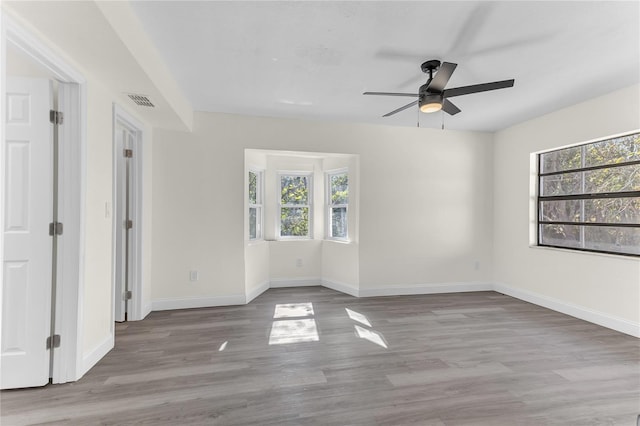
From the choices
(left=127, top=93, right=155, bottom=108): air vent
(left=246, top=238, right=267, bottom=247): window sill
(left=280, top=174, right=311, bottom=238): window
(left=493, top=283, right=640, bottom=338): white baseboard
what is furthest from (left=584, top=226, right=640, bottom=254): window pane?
(left=127, top=93, right=155, bottom=108): air vent

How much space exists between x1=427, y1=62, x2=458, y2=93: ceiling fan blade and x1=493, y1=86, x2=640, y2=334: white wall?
2.37 metres

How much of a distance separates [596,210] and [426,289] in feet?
7.68

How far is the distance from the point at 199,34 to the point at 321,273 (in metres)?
3.91

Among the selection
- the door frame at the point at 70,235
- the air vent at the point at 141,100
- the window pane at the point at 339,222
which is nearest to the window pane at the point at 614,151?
the window pane at the point at 339,222

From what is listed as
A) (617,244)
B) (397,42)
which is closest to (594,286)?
(617,244)

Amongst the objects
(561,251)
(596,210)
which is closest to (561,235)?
(561,251)

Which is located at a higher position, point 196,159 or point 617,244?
point 196,159

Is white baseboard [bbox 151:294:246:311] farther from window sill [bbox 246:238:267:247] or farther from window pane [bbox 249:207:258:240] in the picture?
window pane [bbox 249:207:258:240]

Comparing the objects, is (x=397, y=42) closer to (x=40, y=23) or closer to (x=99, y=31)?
(x=99, y=31)

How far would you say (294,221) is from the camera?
207 inches

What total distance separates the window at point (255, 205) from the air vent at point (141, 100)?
1.89 metres

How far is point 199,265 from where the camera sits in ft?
12.9

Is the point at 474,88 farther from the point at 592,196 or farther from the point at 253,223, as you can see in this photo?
the point at 253,223

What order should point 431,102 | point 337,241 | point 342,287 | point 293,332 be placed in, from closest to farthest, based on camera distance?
point 431,102 < point 293,332 < point 342,287 < point 337,241
